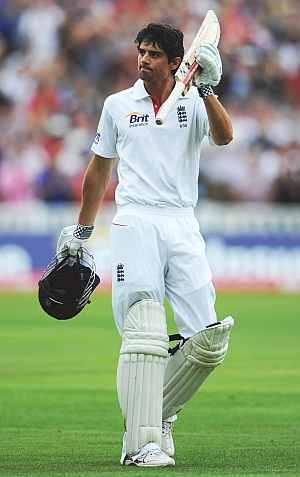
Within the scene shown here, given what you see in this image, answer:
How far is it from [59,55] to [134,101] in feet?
51.7

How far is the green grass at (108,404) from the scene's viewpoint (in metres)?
6.09

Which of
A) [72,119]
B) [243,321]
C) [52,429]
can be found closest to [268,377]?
[52,429]

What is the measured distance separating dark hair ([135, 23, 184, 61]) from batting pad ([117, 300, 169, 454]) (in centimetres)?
116

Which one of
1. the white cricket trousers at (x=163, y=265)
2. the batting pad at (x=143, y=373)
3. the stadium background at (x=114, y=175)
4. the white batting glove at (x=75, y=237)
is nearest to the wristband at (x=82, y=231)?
the white batting glove at (x=75, y=237)

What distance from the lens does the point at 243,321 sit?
49.6ft

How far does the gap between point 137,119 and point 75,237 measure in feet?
2.28

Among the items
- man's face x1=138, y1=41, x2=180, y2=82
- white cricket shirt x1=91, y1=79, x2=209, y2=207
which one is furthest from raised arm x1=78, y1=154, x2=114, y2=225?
man's face x1=138, y1=41, x2=180, y2=82

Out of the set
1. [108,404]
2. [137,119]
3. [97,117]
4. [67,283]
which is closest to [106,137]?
[137,119]

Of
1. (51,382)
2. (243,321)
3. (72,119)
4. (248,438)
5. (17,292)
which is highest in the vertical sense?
(72,119)

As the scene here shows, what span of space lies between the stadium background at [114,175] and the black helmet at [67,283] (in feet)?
12.0

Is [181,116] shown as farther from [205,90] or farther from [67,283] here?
[67,283]

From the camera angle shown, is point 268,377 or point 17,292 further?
point 17,292

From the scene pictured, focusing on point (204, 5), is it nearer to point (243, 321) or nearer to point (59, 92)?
point (59, 92)

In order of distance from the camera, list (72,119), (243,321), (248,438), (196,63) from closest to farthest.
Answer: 1. (196,63)
2. (248,438)
3. (243,321)
4. (72,119)
